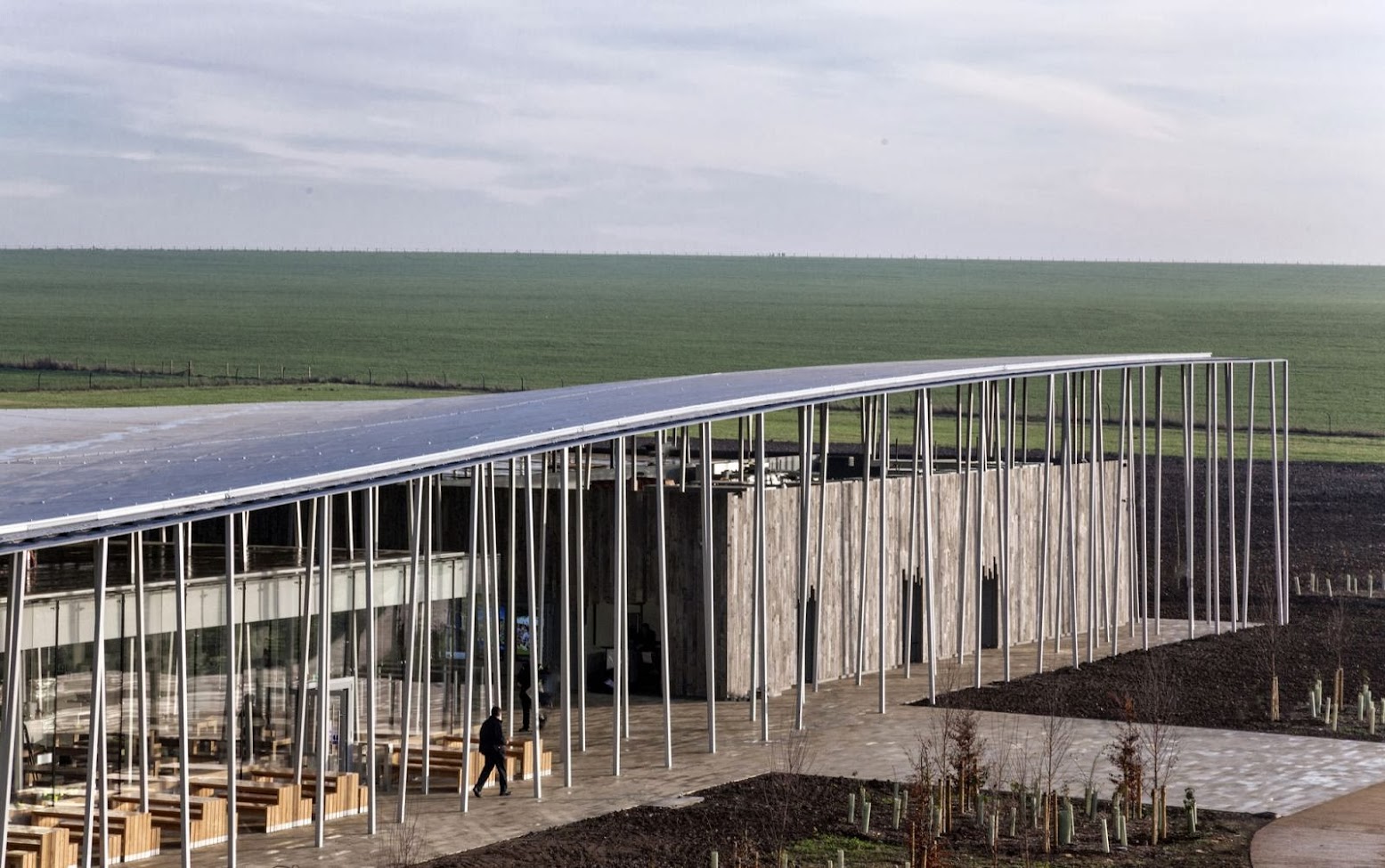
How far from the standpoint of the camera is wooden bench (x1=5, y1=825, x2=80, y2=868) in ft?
64.0

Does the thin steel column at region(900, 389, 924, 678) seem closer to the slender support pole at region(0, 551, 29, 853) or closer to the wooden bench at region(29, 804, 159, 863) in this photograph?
the wooden bench at region(29, 804, 159, 863)

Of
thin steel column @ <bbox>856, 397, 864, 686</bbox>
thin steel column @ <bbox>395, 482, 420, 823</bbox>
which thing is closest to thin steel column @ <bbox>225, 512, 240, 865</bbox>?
thin steel column @ <bbox>395, 482, 420, 823</bbox>

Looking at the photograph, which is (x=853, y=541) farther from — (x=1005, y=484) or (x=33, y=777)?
(x=33, y=777)

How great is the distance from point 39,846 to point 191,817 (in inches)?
87.8

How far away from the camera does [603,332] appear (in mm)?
181000

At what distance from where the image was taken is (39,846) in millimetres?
19609

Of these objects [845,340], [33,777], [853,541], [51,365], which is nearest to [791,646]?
[853,541]

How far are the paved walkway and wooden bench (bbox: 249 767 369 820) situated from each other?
0.32m

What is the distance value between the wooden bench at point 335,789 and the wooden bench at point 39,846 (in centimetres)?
341

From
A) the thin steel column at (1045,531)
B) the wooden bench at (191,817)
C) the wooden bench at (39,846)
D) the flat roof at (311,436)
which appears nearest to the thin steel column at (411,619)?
the flat roof at (311,436)

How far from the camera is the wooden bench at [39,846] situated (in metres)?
19.5

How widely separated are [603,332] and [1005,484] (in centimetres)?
14905

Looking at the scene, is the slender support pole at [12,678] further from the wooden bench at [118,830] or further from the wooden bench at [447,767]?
the wooden bench at [447,767]

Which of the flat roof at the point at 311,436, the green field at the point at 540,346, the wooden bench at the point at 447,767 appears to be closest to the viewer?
the flat roof at the point at 311,436
